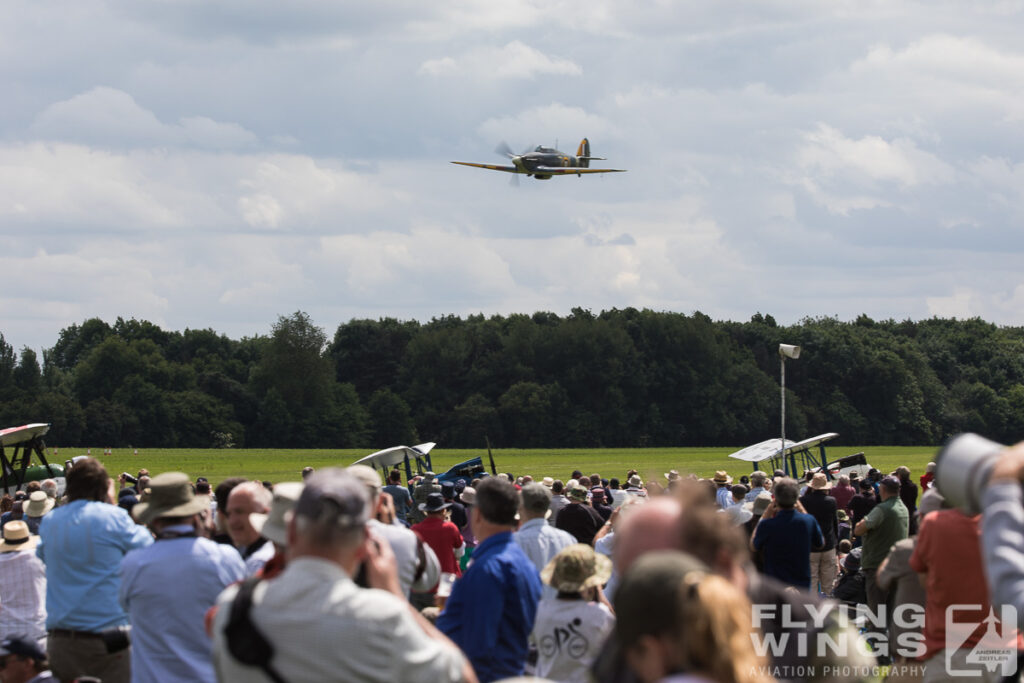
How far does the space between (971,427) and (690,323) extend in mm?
28173

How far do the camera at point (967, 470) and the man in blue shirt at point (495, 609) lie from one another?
237 cm

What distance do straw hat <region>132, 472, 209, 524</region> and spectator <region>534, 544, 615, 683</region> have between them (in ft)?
5.77

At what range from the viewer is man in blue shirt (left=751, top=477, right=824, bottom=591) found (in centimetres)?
868

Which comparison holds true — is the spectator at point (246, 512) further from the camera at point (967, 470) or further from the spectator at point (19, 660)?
the camera at point (967, 470)

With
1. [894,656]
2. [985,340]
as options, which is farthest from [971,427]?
[894,656]

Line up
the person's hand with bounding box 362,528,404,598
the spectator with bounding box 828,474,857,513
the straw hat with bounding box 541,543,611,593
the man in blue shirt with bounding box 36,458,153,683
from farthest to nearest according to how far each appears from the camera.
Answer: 1. the spectator with bounding box 828,474,857,513
2. the man in blue shirt with bounding box 36,458,153,683
3. the straw hat with bounding box 541,543,611,593
4. the person's hand with bounding box 362,528,404,598

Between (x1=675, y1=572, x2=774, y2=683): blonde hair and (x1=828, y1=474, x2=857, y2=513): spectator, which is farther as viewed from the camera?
(x1=828, y1=474, x2=857, y2=513): spectator

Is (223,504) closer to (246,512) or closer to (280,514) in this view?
(246,512)

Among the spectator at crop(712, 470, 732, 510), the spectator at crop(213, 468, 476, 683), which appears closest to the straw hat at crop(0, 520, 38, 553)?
the spectator at crop(213, 468, 476, 683)

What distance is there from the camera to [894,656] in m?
7.43

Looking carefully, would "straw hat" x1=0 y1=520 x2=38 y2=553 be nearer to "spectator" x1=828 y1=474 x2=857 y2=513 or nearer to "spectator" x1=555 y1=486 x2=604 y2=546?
"spectator" x1=555 y1=486 x2=604 y2=546

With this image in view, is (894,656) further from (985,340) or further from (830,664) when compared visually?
(985,340)

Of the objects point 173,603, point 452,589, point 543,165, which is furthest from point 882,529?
point 543,165

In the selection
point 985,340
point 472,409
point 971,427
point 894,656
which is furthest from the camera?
Result: point 985,340
